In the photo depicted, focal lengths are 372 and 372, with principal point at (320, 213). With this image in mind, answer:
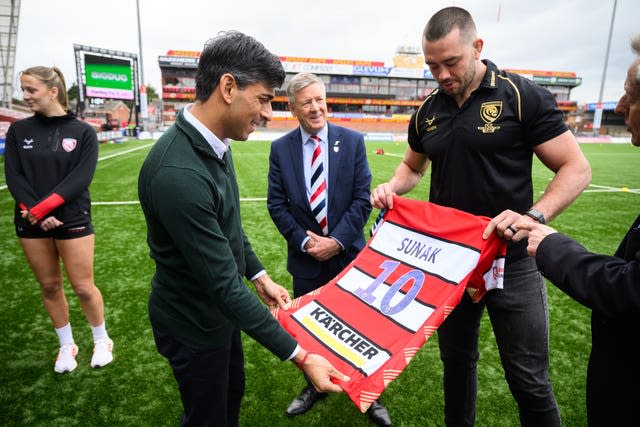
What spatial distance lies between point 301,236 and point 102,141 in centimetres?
2694

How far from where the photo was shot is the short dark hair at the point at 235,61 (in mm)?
1329

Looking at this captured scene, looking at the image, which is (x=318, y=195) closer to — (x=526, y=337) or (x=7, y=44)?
(x=526, y=337)

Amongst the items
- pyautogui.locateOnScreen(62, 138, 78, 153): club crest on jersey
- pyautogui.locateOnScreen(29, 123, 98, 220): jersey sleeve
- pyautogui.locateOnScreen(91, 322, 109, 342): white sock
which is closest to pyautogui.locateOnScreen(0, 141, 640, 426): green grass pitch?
pyautogui.locateOnScreen(91, 322, 109, 342): white sock

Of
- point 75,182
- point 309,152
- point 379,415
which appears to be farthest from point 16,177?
point 379,415

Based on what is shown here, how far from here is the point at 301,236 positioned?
262 centimetres

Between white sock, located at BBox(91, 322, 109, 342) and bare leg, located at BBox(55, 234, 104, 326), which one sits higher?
bare leg, located at BBox(55, 234, 104, 326)

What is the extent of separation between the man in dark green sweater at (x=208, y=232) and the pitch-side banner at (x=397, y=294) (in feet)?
0.69

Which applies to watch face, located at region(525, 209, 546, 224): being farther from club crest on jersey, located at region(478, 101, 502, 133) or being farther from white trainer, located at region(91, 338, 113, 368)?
white trainer, located at region(91, 338, 113, 368)

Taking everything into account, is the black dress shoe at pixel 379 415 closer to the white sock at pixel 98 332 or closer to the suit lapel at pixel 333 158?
the suit lapel at pixel 333 158

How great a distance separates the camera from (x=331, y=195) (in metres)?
2.63

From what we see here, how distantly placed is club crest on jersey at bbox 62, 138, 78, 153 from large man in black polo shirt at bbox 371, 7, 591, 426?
2575mm

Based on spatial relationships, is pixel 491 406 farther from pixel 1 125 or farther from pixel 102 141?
pixel 102 141

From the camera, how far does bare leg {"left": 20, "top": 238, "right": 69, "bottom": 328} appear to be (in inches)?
110

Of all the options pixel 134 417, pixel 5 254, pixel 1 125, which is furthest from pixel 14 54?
pixel 134 417
